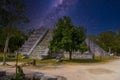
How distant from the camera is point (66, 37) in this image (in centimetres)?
3959

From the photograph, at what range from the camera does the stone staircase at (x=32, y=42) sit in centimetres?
5292

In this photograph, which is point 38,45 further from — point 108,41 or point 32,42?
point 108,41

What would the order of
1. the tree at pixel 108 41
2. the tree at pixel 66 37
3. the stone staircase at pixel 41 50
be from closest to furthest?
the tree at pixel 66 37
the stone staircase at pixel 41 50
the tree at pixel 108 41

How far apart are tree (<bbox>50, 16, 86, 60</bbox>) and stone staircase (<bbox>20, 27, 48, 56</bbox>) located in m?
10.5

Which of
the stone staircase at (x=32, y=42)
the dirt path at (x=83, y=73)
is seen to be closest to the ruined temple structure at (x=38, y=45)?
the stone staircase at (x=32, y=42)

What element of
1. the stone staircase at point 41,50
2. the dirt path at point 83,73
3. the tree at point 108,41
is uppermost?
the tree at point 108,41

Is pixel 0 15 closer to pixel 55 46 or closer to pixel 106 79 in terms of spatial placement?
pixel 106 79

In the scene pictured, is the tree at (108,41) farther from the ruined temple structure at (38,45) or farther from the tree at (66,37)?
the tree at (66,37)

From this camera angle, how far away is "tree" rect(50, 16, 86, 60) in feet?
129

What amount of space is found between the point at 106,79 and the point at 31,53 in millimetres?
32073

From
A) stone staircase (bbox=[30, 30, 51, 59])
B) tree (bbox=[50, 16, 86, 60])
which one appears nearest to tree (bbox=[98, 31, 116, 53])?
stone staircase (bbox=[30, 30, 51, 59])

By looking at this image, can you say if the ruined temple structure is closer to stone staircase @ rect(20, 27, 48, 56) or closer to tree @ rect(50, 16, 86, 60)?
stone staircase @ rect(20, 27, 48, 56)

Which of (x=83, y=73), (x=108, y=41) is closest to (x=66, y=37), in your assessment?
(x=83, y=73)

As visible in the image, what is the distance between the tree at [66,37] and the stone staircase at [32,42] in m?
10.5
